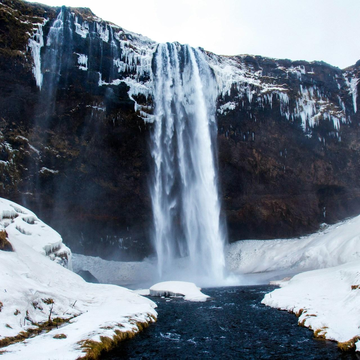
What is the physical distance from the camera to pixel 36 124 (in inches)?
1394

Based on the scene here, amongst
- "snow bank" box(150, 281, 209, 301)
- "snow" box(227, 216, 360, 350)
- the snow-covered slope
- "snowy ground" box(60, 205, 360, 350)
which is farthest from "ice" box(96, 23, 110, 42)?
"snow" box(227, 216, 360, 350)

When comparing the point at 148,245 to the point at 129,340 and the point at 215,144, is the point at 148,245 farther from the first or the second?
the point at 129,340

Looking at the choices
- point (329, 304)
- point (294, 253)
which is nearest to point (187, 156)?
point (294, 253)

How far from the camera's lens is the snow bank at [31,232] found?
750 inches

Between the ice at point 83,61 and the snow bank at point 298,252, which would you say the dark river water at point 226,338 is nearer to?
the snow bank at point 298,252

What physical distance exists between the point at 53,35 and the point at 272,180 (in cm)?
3094

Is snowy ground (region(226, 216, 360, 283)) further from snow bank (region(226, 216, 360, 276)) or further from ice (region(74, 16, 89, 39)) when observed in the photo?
ice (region(74, 16, 89, 39))

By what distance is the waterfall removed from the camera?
3822cm

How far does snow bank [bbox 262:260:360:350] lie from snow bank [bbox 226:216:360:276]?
14.2 m

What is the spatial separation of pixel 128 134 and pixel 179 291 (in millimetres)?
20819

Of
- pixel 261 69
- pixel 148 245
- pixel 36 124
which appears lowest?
pixel 148 245

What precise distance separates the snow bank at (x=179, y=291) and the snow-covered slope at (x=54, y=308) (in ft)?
15.5

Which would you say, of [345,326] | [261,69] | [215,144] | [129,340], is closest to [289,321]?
[345,326]

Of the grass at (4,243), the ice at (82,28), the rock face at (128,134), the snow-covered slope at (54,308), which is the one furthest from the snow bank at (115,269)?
the grass at (4,243)
